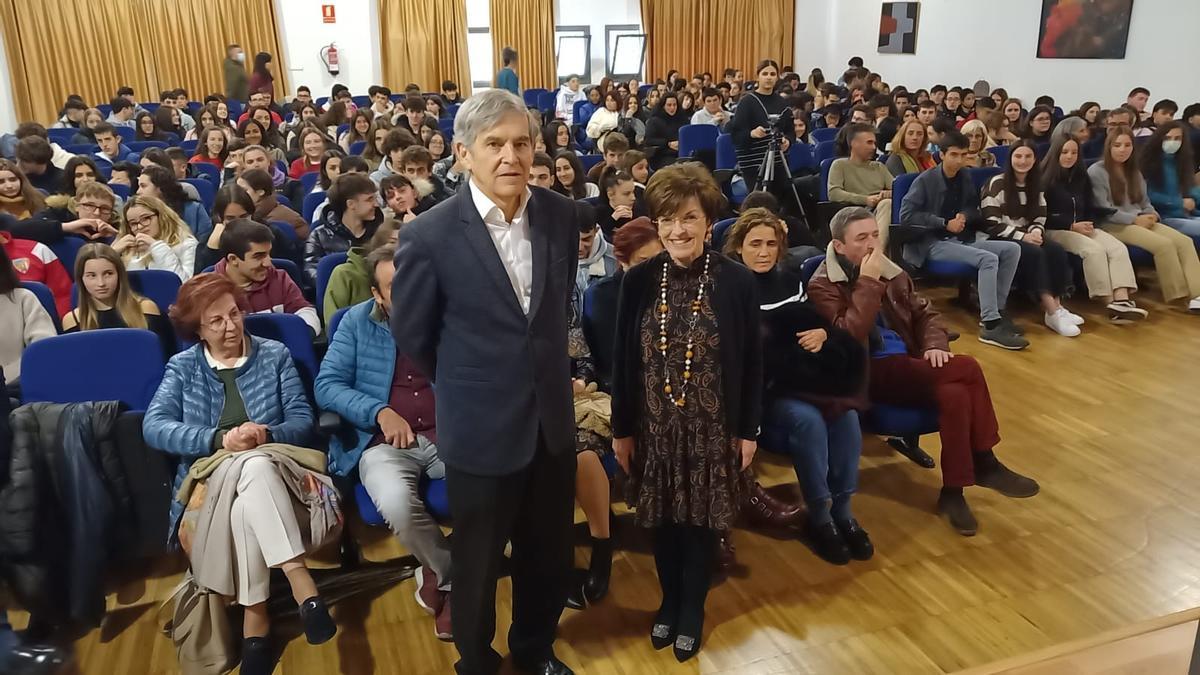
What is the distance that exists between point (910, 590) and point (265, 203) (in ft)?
11.7

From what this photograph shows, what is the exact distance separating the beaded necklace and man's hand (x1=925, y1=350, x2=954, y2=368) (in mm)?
1078

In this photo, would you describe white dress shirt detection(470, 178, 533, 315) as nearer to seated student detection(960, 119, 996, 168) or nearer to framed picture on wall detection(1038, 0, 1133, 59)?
seated student detection(960, 119, 996, 168)

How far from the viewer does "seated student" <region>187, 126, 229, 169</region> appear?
622 cm

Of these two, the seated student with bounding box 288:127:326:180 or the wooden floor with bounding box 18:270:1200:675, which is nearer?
the wooden floor with bounding box 18:270:1200:675

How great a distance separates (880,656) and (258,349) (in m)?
1.96

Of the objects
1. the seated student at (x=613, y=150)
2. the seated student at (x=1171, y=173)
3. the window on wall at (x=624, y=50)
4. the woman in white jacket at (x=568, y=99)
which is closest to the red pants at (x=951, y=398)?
the seated student at (x=613, y=150)

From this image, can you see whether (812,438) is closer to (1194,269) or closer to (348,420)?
(348,420)

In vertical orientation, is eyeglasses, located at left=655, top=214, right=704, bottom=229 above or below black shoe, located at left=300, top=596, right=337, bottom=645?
above

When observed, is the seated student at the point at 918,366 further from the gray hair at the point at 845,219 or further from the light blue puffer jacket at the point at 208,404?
the light blue puffer jacket at the point at 208,404

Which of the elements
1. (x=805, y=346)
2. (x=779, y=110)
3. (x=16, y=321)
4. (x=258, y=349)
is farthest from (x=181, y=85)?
(x=805, y=346)

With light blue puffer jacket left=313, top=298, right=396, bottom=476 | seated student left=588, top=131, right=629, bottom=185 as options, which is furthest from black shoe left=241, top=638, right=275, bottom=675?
seated student left=588, top=131, right=629, bottom=185

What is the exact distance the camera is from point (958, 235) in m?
4.90

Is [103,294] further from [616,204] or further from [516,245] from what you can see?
[616,204]

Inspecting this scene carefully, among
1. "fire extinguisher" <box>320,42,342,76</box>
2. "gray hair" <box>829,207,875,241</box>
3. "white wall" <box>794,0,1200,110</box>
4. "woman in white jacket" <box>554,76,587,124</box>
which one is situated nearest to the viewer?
"gray hair" <box>829,207,875,241</box>
